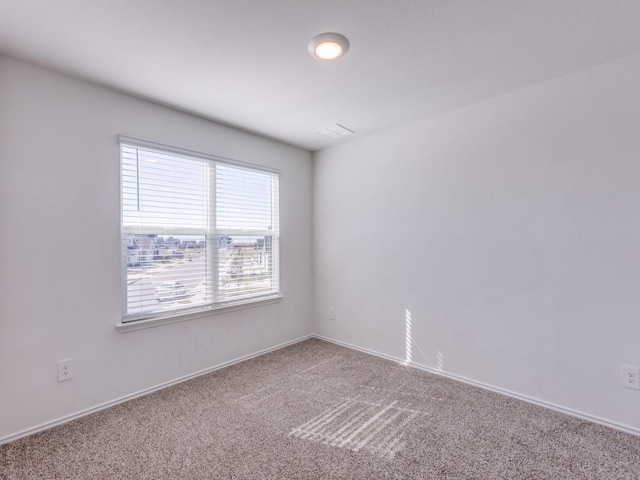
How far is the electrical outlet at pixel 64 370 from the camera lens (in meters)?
2.10

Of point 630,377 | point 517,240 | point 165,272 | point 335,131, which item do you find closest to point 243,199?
point 165,272

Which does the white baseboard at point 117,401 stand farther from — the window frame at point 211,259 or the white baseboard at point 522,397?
the white baseboard at point 522,397

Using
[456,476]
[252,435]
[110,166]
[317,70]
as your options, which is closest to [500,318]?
[456,476]

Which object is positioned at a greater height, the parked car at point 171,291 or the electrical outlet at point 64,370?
the parked car at point 171,291

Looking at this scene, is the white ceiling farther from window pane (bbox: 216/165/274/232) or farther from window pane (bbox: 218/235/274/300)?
window pane (bbox: 218/235/274/300)

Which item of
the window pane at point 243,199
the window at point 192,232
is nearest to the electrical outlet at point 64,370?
the window at point 192,232

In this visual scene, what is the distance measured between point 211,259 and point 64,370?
1.31m

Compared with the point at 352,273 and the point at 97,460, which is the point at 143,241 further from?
the point at 352,273

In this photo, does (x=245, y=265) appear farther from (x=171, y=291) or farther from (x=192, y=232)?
(x=171, y=291)

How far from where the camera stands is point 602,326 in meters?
2.06

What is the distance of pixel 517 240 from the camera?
240cm

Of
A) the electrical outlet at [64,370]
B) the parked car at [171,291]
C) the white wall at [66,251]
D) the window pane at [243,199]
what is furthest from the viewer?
the window pane at [243,199]

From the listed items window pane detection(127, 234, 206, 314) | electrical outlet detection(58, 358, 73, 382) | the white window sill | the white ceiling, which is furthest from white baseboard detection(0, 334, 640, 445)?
the white ceiling

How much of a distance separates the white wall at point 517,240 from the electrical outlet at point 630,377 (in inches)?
1.7
